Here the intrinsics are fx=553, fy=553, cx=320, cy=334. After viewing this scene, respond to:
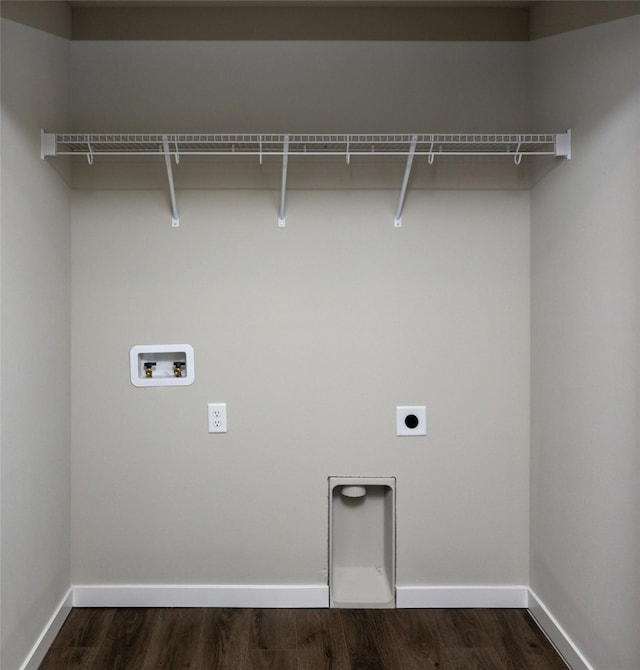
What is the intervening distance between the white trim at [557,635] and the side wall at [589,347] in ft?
0.10

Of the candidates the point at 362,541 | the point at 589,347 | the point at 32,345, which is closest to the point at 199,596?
the point at 362,541

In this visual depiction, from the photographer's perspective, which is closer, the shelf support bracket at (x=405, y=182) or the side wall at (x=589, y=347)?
the side wall at (x=589, y=347)

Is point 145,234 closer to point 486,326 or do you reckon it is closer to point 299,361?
point 299,361

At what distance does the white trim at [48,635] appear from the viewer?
6.02 feet

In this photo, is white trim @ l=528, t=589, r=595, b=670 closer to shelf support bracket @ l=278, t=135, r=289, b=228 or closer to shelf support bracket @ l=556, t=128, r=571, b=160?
shelf support bracket @ l=556, t=128, r=571, b=160

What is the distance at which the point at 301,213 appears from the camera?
220cm

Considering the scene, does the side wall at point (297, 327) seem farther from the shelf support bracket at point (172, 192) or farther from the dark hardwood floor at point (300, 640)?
the dark hardwood floor at point (300, 640)

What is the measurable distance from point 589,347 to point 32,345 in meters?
1.83

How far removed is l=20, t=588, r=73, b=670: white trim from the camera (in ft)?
6.02

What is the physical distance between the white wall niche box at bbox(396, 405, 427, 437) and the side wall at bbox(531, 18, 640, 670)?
44 cm

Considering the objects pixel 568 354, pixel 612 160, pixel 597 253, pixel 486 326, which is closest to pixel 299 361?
pixel 486 326

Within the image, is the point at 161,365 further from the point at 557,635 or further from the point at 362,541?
the point at 557,635

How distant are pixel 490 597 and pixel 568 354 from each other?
3.47 feet

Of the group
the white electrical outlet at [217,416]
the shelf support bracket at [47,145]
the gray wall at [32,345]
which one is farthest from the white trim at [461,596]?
the shelf support bracket at [47,145]
